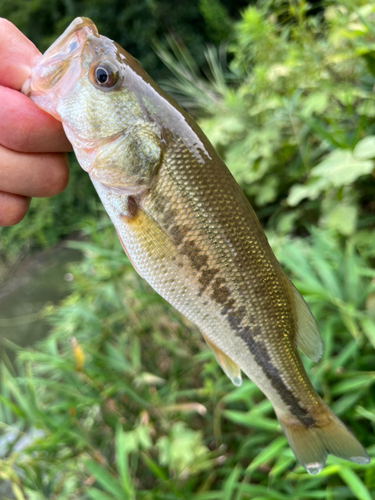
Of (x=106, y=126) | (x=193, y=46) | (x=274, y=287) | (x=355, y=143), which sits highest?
(x=106, y=126)

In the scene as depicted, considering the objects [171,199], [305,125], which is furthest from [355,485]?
[305,125]

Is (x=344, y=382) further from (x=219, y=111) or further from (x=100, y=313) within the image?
(x=219, y=111)

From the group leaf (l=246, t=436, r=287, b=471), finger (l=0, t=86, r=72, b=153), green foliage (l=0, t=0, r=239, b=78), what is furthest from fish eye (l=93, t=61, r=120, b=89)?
green foliage (l=0, t=0, r=239, b=78)

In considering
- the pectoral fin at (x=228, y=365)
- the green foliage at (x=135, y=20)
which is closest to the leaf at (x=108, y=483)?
the pectoral fin at (x=228, y=365)

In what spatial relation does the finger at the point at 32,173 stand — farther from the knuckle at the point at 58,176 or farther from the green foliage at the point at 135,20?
the green foliage at the point at 135,20

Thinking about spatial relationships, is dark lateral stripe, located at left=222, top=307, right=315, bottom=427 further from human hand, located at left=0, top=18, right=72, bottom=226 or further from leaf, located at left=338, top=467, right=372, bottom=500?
human hand, located at left=0, top=18, right=72, bottom=226

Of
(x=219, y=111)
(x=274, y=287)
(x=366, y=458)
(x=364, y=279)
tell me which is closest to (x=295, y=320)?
(x=274, y=287)

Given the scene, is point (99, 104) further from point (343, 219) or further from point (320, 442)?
point (343, 219)
